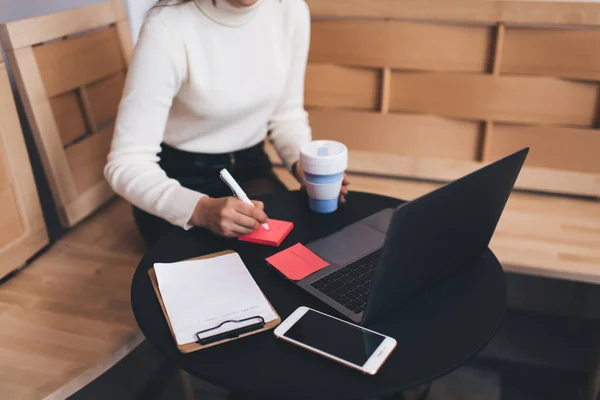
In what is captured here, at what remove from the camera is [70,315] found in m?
1.10

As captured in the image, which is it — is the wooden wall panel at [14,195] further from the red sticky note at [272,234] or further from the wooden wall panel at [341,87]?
the wooden wall panel at [341,87]

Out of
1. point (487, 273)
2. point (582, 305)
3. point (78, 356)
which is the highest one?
point (487, 273)

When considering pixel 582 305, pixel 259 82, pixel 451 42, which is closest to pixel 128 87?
pixel 259 82

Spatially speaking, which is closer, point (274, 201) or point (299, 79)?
point (274, 201)

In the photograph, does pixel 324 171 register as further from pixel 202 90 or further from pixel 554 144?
pixel 554 144

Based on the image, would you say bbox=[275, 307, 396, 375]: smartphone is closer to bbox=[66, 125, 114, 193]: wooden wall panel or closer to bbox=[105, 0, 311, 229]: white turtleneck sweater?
bbox=[105, 0, 311, 229]: white turtleneck sweater

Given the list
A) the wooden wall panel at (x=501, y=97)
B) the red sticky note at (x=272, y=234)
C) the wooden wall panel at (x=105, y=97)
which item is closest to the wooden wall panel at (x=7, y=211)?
the wooden wall panel at (x=105, y=97)

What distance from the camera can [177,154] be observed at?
4.27 ft

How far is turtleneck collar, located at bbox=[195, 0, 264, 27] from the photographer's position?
116cm

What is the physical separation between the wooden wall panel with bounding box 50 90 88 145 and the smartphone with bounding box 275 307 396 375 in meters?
0.91

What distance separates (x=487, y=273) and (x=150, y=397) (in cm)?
100

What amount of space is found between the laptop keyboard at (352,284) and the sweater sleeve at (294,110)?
54 cm

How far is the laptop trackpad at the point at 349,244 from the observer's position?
36.9 inches

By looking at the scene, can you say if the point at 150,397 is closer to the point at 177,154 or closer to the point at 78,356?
the point at 78,356
